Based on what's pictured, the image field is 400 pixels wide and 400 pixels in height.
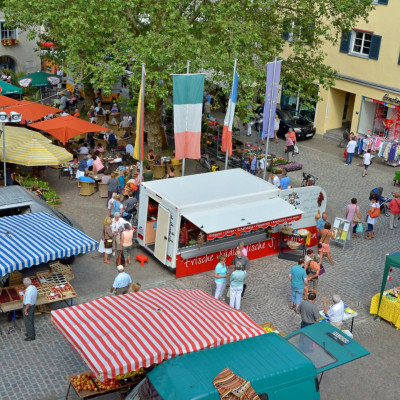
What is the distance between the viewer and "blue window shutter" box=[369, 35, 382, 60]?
30422 mm

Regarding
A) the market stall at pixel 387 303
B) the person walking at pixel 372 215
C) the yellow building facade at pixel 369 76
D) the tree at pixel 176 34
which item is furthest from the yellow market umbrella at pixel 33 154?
the yellow building facade at pixel 369 76

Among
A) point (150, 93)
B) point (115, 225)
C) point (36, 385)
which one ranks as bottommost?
point (36, 385)

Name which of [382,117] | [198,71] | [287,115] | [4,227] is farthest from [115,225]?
[382,117]

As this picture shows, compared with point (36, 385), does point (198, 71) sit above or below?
above

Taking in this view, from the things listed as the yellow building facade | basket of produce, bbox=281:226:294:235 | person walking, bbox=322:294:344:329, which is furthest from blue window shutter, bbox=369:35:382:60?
person walking, bbox=322:294:344:329

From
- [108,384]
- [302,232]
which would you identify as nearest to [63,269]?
[108,384]

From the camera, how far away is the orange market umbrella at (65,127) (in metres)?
25.0

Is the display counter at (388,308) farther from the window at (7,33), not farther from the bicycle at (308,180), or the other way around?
the window at (7,33)

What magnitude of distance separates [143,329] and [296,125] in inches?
870

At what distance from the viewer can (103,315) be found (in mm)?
12094

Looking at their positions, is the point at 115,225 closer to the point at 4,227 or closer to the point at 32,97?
the point at 4,227

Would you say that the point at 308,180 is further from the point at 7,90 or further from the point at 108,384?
the point at 7,90

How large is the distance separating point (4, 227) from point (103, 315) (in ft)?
17.7

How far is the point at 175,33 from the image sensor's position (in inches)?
909
